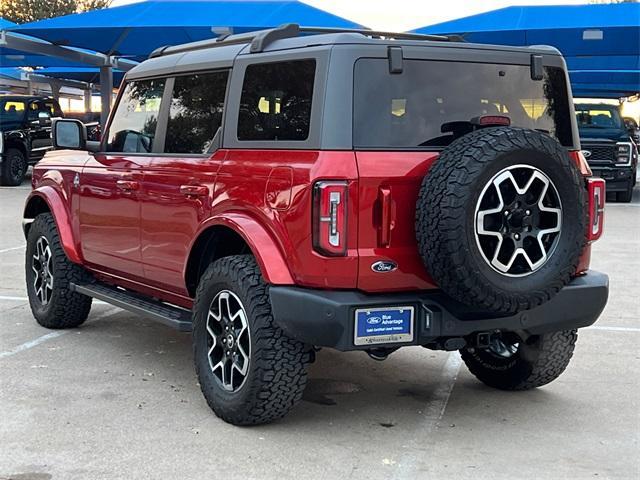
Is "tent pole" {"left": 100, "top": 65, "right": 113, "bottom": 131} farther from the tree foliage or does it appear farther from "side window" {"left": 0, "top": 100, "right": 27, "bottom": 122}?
the tree foliage

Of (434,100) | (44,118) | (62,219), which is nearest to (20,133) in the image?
(44,118)

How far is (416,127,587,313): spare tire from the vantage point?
3.68m

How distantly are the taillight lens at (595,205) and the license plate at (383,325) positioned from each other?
1160 millimetres

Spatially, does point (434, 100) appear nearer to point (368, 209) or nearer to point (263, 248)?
point (368, 209)

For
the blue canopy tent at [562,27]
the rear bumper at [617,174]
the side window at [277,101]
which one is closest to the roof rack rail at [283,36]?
the side window at [277,101]

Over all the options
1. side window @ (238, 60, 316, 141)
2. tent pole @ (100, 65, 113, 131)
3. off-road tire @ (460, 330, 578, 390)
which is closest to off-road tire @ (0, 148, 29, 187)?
tent pole @ (100, 65, 113, 131)

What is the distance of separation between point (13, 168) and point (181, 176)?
47.8 ft

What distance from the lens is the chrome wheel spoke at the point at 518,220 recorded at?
376cm

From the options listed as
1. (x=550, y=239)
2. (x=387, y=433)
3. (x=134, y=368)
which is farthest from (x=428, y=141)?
(x=134, y=368)

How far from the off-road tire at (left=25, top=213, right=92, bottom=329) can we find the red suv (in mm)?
1395

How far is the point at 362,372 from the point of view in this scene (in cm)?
531

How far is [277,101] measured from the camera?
4230 mm

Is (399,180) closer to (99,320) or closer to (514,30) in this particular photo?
(99,320)

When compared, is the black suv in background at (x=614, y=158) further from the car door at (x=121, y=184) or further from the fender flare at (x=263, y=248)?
the fender flare at (x=263, y=248)
